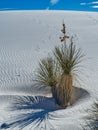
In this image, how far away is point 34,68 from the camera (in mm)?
8695

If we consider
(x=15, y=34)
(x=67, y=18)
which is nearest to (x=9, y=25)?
(x=15, y=34)

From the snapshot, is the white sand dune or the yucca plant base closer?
the white sand dune

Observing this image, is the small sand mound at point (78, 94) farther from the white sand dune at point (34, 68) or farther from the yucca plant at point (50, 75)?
the yucca plant at point (50, 75)

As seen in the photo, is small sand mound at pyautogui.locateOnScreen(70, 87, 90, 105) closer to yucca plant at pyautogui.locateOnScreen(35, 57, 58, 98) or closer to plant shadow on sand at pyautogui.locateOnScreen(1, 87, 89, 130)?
plant shadow on sand at pyautogui.locateOnScreen(1, 87, 89, 130)

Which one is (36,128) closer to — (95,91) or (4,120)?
(4,120)

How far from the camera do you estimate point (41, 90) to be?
A: 24.7 feet

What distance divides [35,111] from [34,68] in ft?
8.14

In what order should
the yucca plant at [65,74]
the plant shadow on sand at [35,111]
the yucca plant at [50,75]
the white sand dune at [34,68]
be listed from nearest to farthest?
the plant shadow on sand at [35,111] → the white sand dune at [34,68] → the yucca plant at [65,74] → the yucca plant at [50,75]

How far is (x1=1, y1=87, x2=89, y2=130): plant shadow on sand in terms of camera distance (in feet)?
18.3

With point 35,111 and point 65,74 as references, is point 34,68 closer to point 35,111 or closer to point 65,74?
point 65,74

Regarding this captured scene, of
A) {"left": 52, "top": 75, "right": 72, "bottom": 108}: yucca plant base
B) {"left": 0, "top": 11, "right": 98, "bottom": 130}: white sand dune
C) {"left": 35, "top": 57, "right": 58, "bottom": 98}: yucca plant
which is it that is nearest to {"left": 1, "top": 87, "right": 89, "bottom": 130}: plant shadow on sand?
{"left": 0, "top": 11, "right": 98, "bottom": 130}: white sand dune

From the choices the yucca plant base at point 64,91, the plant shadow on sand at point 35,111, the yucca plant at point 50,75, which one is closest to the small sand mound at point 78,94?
the plant shadow on sand at point 35,111

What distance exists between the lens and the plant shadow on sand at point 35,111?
18.3 ft

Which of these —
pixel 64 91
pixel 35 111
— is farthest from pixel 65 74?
pixel 35 111
